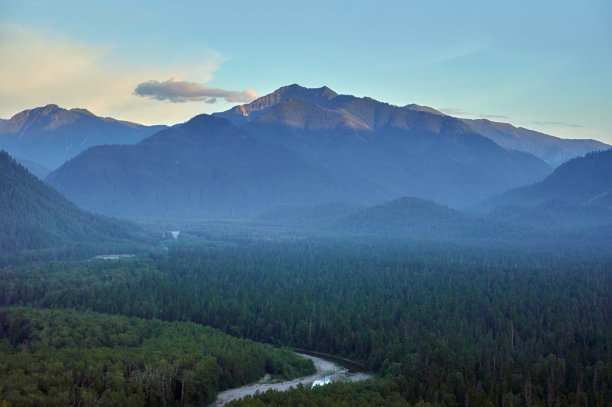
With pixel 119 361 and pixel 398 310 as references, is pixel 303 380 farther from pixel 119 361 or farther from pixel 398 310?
pixel 398 310

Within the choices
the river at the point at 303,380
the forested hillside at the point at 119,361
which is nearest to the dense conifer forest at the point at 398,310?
the forested hillside at the point at 119,361

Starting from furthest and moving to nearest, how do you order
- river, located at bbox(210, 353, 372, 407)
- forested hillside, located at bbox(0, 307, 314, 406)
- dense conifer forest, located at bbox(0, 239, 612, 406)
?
river, located at bbox(210, 353, 372, 407) → dense conifer forest, located at bbox(0, 239, 612, 406) → forested hillside, located at bbox(0, 307, 314, 406)

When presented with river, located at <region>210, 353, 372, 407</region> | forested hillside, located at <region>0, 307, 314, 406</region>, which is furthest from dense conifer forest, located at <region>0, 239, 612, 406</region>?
river, located at <region>210, 353, 372, 407</region>

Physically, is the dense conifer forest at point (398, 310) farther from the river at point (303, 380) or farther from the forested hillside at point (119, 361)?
the river at point (303, 380)

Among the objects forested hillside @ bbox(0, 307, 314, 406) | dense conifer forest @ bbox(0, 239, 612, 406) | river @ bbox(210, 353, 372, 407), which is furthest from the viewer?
river @ bbox(210, 353, 372, 407)

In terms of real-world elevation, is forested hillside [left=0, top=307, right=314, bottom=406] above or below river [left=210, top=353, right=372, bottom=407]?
above

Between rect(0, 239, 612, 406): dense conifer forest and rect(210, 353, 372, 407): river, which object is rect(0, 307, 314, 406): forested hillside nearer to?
rect(210, 353, 372, 407): river

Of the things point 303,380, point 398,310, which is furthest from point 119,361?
point 398,310
